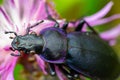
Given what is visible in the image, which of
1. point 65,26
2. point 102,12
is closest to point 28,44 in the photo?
point 65,26

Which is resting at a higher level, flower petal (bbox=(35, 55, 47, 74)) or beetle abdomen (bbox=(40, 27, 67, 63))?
beetle abdomen (bbox=(40, 27, 67, 63))

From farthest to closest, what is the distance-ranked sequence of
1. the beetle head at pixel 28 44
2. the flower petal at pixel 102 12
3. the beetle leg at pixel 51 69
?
the flower petal at pixel 102 12 < the beetle leg at pixel 51 69 < the beetle head at pixel 28 44

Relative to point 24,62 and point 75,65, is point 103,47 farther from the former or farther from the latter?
point 24,62

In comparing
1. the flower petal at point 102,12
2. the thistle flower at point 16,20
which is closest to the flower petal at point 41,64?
the thistle flower at point 16,20

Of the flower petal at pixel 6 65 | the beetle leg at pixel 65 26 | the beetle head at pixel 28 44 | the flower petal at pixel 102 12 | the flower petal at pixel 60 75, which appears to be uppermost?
the flower petal at pixel 102 12

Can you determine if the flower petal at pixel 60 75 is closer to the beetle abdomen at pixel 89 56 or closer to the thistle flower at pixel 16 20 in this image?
the thistle flower at pixel 16 20

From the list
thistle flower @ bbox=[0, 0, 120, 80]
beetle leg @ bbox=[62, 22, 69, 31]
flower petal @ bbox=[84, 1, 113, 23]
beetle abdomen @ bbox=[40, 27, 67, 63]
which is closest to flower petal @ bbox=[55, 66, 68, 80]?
thistle flower @ bbox=[0, 0, 120, 80]

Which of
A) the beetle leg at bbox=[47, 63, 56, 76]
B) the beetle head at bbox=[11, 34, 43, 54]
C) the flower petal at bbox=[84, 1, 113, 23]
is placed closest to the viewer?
the beetle head at bbox=[11, 34, 43, 54]

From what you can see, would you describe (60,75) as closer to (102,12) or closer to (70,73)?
(70,73)

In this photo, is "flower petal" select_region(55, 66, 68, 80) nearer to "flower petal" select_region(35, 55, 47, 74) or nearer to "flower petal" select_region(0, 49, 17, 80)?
"flower petal" select_region(35, 55, 47, 74)

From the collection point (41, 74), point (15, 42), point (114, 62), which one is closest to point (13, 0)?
point (15, 42)
